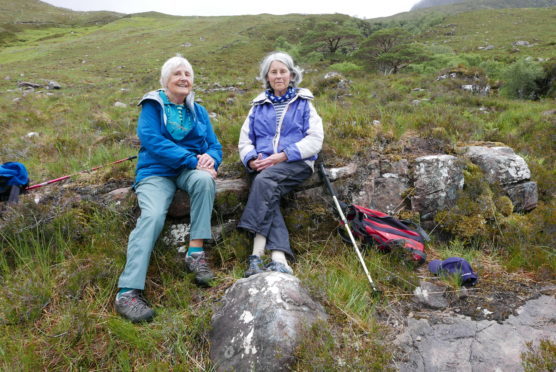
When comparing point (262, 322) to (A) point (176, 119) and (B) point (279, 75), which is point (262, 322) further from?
(B) point (279, 75)

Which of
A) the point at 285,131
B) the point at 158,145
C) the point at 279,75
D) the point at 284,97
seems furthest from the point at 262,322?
the point at 279,75

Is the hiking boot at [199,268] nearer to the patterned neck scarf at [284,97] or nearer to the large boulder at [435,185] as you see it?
the patterned neck scarf at [284,97]

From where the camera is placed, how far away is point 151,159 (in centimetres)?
372

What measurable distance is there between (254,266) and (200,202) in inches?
37.5

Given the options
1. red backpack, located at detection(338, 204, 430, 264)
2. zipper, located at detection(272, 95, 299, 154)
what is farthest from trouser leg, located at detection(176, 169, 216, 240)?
red backpack, located at detection(338, 204, 430, 264)

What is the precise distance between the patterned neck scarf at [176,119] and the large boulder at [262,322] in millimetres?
2083

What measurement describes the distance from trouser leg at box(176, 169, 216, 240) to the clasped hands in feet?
0.52

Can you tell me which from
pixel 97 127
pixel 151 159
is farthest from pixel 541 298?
pixel 97 127

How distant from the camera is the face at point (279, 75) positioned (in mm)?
4332

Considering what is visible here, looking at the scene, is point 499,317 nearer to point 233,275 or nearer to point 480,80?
point 233,275

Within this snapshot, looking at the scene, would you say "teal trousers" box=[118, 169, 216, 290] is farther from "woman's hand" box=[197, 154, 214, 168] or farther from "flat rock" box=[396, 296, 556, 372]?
"flat rock" box=[396, 296, 556, 372]

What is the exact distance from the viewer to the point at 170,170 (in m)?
3.74

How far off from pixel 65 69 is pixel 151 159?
27695mm

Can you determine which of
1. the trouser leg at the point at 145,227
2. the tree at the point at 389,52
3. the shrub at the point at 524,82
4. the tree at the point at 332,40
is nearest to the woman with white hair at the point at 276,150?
the trouser leg at the point at 145,227
